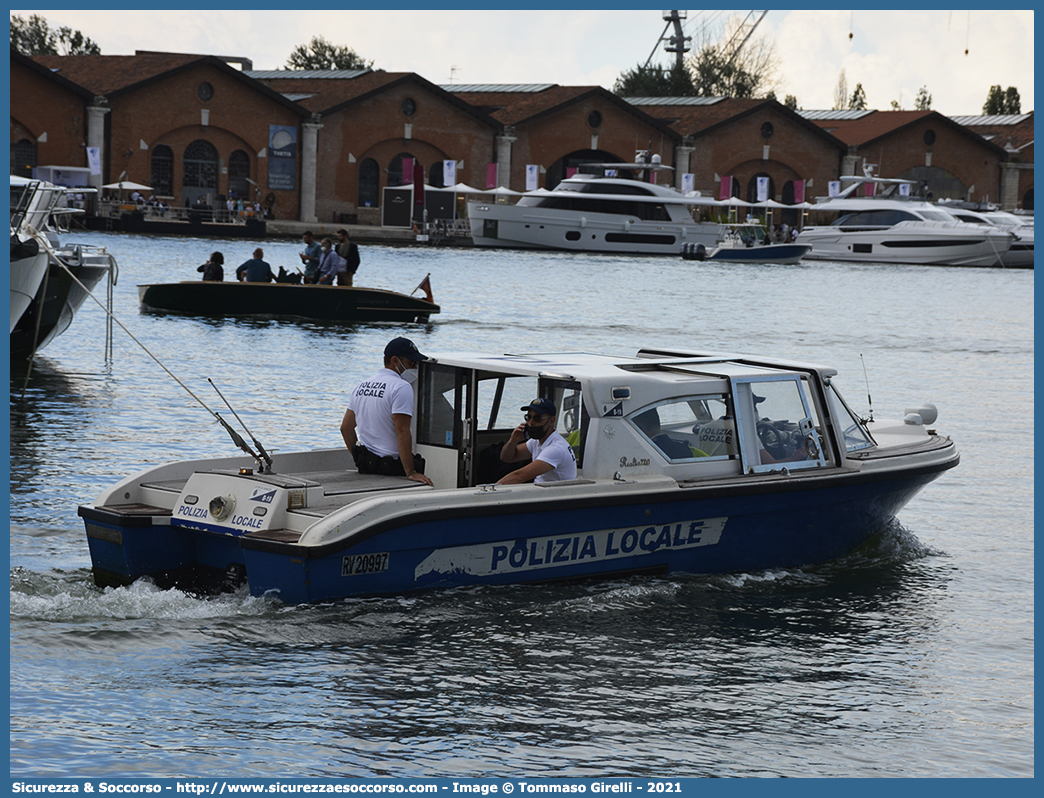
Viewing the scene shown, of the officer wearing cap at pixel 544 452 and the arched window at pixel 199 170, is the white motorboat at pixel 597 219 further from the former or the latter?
the officer wearing cap at pixel 544 452

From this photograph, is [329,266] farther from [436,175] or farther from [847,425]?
[436,175]

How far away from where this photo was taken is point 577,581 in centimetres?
930

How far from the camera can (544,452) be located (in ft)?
29.7

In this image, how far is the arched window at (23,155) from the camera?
57.4 meters

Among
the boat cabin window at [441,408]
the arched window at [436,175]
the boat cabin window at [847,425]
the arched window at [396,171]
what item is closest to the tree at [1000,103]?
the arched window at [436,175]

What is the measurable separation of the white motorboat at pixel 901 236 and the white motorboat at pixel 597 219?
21.5 ft

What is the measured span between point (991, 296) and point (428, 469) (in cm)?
3894

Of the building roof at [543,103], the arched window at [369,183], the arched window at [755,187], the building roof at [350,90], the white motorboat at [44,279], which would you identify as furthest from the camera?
the arched window at [755,187]

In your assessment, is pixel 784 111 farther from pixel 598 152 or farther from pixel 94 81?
pixel 94 81

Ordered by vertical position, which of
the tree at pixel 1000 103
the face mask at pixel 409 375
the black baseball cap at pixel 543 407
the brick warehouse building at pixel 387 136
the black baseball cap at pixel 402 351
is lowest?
the black baseball cap at pixel 543 407

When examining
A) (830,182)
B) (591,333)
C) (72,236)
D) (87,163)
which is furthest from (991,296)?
(87,163)

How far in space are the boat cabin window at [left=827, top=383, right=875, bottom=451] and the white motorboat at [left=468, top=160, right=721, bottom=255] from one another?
49.5m

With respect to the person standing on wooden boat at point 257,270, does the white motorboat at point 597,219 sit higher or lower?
higher

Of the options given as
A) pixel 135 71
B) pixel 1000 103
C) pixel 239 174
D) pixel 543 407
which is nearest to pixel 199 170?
pixel 239 174
